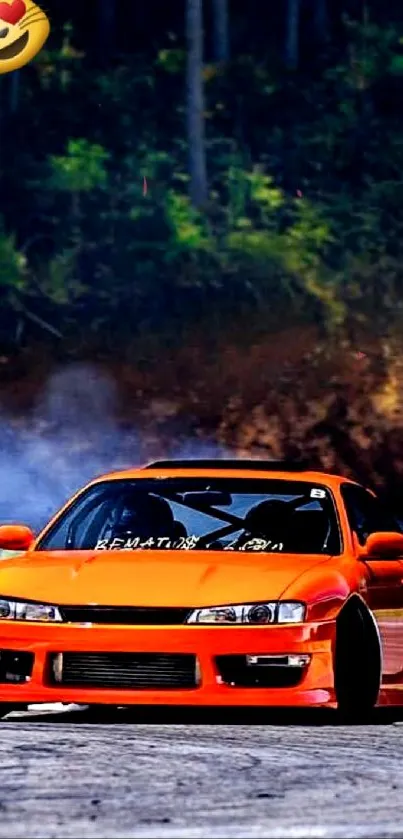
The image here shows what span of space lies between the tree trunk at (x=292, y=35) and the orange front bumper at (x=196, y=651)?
2221 centimetres

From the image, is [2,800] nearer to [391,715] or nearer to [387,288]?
[391,715]

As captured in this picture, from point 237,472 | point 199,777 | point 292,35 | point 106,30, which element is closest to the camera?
point 199,777

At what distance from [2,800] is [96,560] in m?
3.24

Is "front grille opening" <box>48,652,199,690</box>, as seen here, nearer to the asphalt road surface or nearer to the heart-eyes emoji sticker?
the asphalt road surface

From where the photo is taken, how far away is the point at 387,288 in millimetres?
30172

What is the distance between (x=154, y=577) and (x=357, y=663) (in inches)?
35.5

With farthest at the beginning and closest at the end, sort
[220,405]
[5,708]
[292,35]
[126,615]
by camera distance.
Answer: [292,35], [220,405], [5,708], [126,615]

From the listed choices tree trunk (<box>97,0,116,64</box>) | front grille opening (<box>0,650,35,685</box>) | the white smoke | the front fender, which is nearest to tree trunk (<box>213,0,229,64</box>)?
tree trunk (<box>97,0,116,64</box>)

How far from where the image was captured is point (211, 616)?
34.7ft

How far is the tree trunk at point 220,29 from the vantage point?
30.6 meters

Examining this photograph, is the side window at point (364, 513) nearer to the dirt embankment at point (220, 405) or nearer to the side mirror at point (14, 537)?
the side mirror at point (14, 537)

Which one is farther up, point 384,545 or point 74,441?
point 384,545

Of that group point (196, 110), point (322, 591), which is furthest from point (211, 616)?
point (196, 110)

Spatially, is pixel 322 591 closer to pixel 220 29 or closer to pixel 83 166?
pixel 83 166
